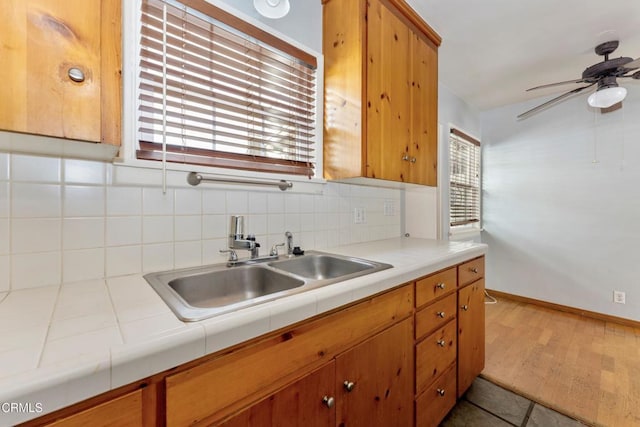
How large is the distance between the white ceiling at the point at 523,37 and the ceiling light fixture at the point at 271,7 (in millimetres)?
1012

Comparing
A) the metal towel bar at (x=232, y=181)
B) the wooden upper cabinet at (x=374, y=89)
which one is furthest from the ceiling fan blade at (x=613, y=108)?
the metal towel bar at (x=232, y=181)

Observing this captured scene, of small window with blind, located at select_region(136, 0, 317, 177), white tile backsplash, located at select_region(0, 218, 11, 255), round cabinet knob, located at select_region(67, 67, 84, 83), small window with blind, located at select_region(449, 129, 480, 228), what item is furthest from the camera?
small window with blind, located at select_region(449, 129, 480, 228)

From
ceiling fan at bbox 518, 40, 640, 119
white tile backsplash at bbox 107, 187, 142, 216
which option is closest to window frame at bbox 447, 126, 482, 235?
ceiling fan at bbox 518, 40, 640, 119

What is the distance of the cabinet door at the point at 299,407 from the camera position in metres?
0.63

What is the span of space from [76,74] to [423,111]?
5.78ft

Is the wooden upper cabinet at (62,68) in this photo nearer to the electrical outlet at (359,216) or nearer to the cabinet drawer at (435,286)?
the cabinet drawer at (435,286)

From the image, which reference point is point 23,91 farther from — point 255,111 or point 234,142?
point 255,111

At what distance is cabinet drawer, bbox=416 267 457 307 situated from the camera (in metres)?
1.18

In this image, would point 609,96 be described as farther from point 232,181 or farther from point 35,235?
point 35,235

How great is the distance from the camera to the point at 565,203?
2900 mm

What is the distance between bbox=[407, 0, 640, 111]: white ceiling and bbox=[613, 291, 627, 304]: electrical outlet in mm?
1992

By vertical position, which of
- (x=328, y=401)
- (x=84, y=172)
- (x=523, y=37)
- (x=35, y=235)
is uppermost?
(x=523, y=37)

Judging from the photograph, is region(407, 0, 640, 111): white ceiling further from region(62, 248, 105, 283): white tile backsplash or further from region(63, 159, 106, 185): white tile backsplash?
region(62, 248, 105, 283): white tile backsplash

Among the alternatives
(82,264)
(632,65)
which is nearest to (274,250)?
(82,264)
